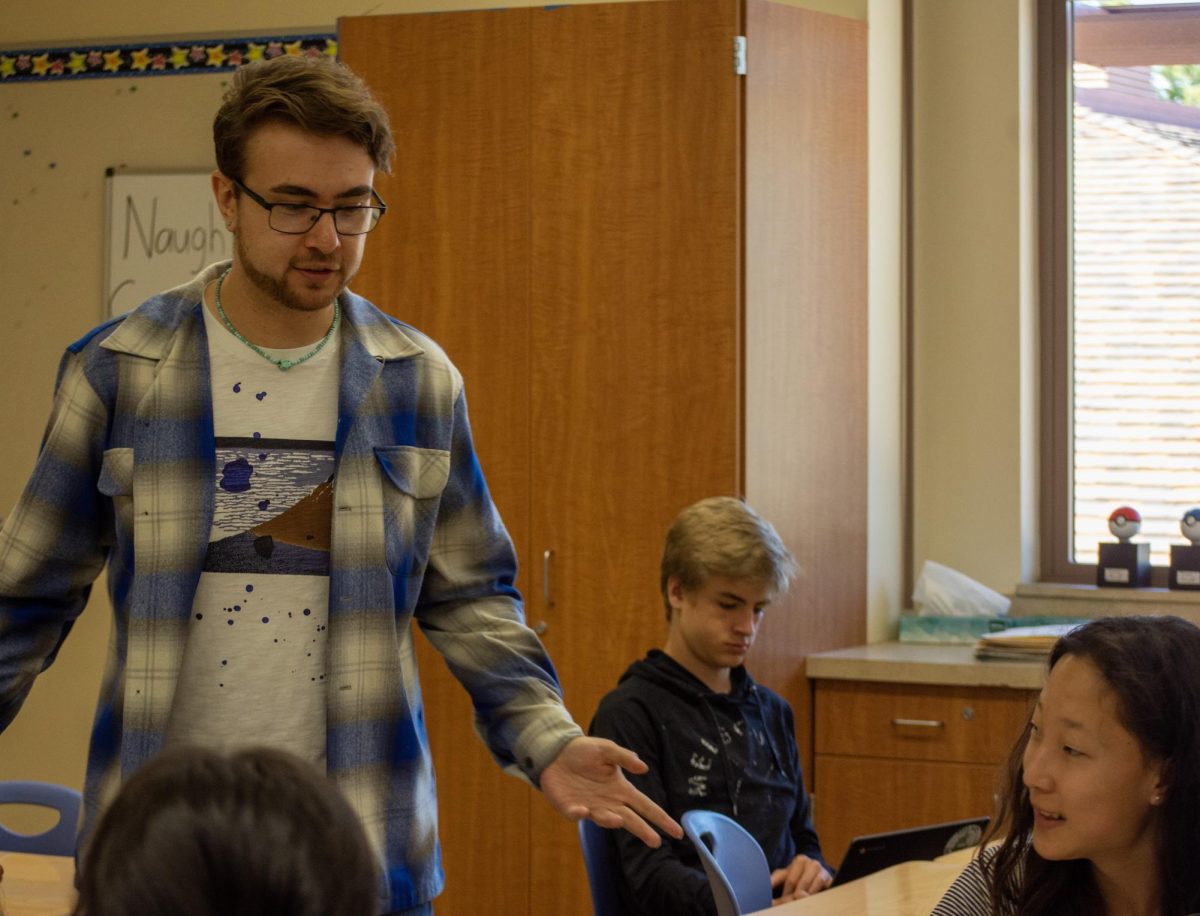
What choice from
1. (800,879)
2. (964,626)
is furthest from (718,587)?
(964,626)

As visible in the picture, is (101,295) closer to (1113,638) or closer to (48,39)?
(48,39)

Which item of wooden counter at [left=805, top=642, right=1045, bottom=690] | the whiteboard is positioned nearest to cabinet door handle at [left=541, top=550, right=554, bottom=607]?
wooden counter at [left=805, top=642, right=1045, bottom=690]

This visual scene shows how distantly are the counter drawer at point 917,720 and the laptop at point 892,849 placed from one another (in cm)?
113

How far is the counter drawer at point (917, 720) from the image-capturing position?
3.52 meters

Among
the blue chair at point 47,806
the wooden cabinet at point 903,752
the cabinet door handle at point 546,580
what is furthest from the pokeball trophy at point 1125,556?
the blue chair at point 47,806

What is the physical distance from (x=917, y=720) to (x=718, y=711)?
3.73ft

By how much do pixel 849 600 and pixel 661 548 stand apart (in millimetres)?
640

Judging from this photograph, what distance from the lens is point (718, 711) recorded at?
2594 millimetres

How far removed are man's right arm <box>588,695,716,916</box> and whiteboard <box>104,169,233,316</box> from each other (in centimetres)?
218

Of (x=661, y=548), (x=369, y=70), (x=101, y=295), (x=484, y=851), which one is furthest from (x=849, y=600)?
(x=101, y=295)

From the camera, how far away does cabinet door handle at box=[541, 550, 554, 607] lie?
3561 millimetres

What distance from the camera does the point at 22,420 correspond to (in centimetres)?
434

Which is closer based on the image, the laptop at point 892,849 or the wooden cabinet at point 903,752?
the laptop at point 892,849

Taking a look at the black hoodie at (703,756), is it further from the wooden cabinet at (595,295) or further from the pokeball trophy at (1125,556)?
the pokeball trophy at (1125,556)
